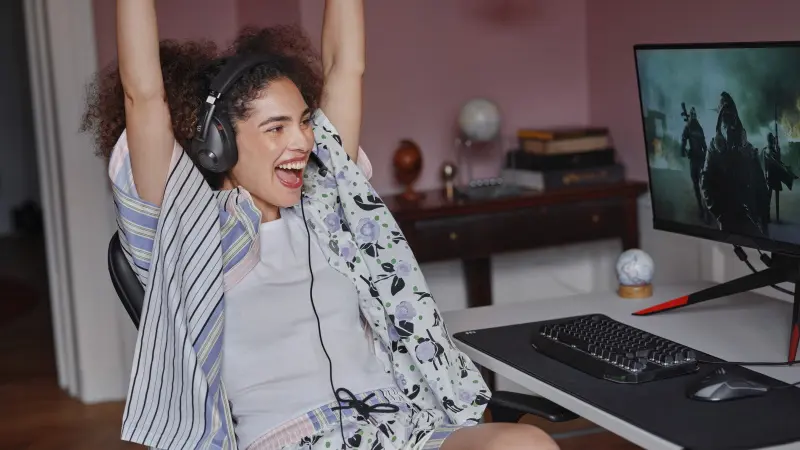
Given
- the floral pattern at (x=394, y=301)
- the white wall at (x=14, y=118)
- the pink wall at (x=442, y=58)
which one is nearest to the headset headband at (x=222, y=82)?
the floral pattern at (x=394, y=301)

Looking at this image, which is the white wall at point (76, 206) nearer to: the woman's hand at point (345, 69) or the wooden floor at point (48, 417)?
the wooden floor at point (48, 417)

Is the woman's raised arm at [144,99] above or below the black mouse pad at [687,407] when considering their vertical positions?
above

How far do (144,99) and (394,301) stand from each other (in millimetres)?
563

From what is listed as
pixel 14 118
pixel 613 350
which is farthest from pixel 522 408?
pixel 14 118

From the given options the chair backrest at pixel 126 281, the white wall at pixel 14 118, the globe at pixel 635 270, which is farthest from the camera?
the white wall at pixel 14 118

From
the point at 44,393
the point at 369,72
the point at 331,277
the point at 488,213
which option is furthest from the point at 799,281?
the point at 44,393

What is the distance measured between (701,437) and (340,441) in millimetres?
579

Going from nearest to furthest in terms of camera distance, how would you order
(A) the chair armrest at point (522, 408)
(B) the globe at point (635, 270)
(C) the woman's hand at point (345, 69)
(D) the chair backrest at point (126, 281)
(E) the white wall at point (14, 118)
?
(D) the chair backrest at point (126, 281)
(A) the chair armrest at point (522, 408)
(C) the woman's hand at point (345, 69)
(B) the globe at point (635, 270)
(E) the white wall at point (14, 118)

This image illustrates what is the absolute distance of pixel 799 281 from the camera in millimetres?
2076

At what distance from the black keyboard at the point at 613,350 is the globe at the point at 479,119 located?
6.05 feet

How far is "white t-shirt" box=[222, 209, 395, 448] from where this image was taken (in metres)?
1.89

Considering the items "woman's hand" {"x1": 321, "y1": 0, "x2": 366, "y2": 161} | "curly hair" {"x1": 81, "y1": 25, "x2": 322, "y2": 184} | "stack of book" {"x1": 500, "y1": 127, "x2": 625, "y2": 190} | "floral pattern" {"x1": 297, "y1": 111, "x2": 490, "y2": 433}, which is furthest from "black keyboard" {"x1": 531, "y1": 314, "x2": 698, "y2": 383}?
"stack of book" {"x1": 500, "y1": 127, "x2": 625, "y2": 190}

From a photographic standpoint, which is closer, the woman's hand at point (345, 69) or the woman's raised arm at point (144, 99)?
the woman's raised arm at point (144, 99)

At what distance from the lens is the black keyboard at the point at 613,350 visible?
1891 millimetres
